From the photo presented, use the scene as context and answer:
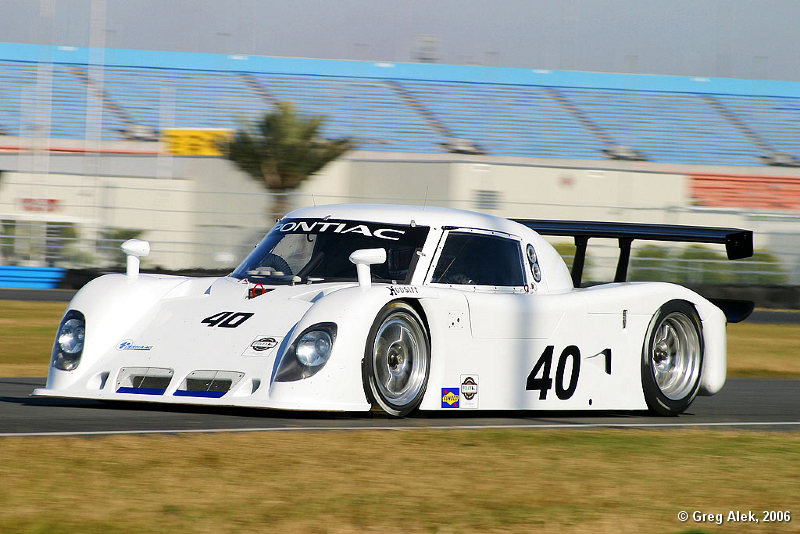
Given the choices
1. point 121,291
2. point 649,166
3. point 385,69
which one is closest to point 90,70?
point 385,69

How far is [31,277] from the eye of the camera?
2192 cm

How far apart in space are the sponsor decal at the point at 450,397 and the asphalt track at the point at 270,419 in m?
0.08

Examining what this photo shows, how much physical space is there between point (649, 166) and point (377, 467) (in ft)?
75.6

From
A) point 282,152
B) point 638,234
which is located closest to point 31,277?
point 282,152

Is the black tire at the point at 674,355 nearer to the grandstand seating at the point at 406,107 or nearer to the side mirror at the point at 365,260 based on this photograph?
the side mirror at the point at 365,260

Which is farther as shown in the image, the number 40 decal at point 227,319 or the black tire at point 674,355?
the black tire at point 674,355

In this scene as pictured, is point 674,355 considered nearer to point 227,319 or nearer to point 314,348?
point 314,348

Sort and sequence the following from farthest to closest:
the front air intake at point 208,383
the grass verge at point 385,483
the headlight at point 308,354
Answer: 1. the front air intake at point 208,383
2. the headlight at point 308,354
3. the grass verge at point 385,483

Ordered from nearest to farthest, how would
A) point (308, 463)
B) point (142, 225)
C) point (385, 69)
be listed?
point (308, 463)
point (142, 225)
point (385, 69)

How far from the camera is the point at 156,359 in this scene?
21.4 ft

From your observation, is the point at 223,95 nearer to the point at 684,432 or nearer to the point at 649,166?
the point at 649,166

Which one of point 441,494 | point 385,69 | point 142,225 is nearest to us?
point 441,494

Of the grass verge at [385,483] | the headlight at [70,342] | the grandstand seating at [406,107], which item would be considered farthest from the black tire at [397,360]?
the grandstand seating at [406,107]

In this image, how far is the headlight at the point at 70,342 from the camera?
22.0 feet
